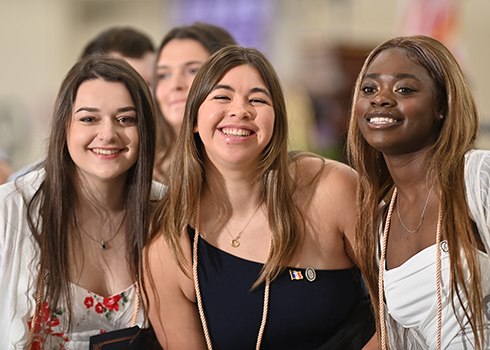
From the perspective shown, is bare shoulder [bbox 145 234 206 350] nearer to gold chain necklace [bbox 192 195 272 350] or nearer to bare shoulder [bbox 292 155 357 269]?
gold chain necklace [bbox 192 195 272 350]

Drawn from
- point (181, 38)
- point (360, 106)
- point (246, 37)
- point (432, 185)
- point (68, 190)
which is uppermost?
point (246, 37)

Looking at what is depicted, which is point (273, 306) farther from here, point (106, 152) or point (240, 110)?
point (106, 152)

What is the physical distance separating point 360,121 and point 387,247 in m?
0.41

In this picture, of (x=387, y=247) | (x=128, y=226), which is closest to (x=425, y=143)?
(x=387, y=247)

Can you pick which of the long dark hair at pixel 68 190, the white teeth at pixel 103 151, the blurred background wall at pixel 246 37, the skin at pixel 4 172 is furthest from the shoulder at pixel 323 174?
the blurred background wall at pixel 246 37

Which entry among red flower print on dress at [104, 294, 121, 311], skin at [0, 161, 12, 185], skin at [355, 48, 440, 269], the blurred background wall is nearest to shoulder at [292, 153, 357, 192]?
skin at [355, 48, 440, 269]

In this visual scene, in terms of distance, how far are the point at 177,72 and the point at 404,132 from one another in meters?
1.41

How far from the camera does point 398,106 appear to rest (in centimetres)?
151

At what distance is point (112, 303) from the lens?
6.25ft

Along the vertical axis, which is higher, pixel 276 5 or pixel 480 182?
pixel 276 5

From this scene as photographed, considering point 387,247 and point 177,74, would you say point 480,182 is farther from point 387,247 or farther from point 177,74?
point 177,74

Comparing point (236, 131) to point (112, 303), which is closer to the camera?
point (236, 131)

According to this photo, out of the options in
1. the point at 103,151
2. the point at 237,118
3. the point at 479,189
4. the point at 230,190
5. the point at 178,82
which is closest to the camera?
the point at 479,189

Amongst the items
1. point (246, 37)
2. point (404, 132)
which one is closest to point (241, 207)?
point (404, 132)
